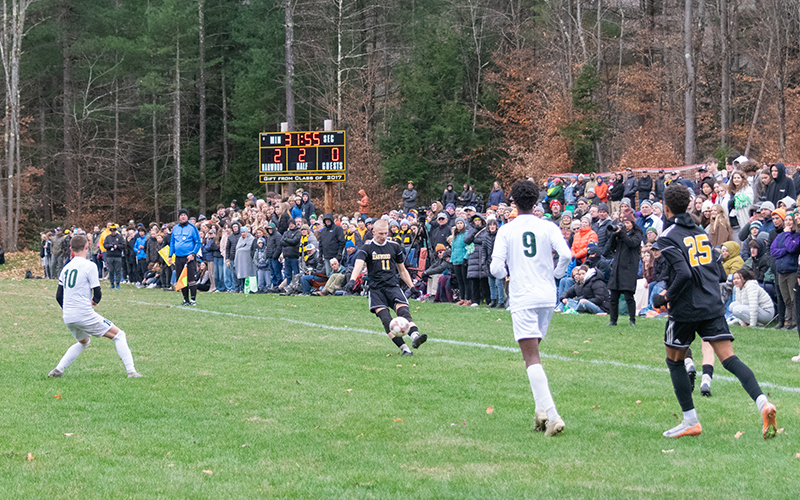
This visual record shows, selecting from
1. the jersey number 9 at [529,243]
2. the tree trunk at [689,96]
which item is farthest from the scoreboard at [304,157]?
the jersey number 9 at [529,243]

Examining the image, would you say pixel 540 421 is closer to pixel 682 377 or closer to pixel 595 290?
pixel 682 377

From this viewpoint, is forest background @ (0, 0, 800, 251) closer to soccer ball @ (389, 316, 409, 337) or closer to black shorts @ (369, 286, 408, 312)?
black shorts @ (369, 286, 408, 312)

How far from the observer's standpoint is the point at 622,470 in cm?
537

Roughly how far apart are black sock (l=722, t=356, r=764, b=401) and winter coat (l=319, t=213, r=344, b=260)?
57.1 feet

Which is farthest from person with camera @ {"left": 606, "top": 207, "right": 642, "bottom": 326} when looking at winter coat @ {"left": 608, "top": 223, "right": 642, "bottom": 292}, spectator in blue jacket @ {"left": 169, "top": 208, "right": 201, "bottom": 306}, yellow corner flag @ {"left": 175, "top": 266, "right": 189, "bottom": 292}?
yellow corner flag @ {"left": 175, "top": 266, "right": 189, "bottom": 292}

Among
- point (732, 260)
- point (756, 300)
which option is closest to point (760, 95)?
point (732, 260)

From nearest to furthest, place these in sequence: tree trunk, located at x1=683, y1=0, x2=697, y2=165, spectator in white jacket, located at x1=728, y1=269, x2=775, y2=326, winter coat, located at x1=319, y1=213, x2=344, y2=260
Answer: spectator in white jacket, located at x1=728, y1=269, x2=775, y2=326
winter coat, located at x1=319, y1=213, x2=344, y2=260
tree trunk, located at x1=683, y1=0, x2=697, y2=165

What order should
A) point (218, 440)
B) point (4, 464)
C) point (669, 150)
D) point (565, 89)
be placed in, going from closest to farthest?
1. point (4, 464)
2. point (218, 440)
3. point (669, 150)
4. point (565, 89)

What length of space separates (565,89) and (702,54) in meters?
7.44

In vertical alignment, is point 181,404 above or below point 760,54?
below

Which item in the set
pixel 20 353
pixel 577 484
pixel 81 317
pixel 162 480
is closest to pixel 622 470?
pixel 577 484

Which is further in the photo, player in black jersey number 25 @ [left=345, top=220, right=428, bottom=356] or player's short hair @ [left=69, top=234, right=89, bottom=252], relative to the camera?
player in black jersey number 25 @ [left=345, top=220, right=428, bottom=356]

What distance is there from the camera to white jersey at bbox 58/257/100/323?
9.16 m

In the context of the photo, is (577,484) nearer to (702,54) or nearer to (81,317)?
(81,317)
